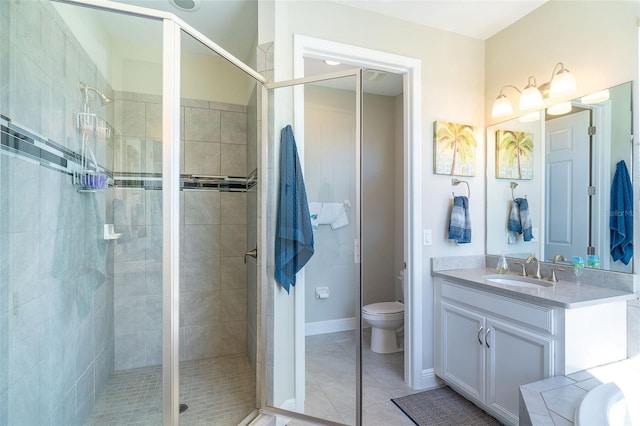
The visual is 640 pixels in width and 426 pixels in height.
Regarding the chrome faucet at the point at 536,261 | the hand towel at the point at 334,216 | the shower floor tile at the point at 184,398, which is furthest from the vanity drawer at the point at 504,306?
the shower floor tile at the point at 184,398

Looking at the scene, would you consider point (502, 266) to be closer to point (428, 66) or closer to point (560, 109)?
point (560, 109)

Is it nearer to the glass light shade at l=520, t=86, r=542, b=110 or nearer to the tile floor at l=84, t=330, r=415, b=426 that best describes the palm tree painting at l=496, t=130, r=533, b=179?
the glass light shade at l=520, t=86, r=542, b=110

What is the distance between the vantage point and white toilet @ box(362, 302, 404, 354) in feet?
8.77

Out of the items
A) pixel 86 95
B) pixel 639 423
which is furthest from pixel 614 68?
pixel 86 95

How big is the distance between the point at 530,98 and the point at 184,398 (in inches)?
115

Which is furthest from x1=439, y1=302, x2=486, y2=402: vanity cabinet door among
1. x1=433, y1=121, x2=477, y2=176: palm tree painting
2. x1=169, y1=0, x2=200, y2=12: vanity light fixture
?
x1=169, y1=0, x2=200, y2=12: vanity light fixture

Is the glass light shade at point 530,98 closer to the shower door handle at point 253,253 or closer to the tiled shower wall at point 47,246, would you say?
the shower door handle at point 253,253

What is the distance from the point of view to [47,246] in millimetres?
1435

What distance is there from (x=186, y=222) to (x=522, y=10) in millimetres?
2822

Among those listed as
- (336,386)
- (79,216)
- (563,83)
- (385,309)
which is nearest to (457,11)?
(563,83)

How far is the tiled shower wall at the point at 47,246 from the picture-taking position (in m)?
1.22

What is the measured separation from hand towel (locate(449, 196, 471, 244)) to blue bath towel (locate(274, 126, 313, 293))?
3.92 ft

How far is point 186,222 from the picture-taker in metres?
1.95

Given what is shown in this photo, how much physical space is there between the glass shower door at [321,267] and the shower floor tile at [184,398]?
24cm
